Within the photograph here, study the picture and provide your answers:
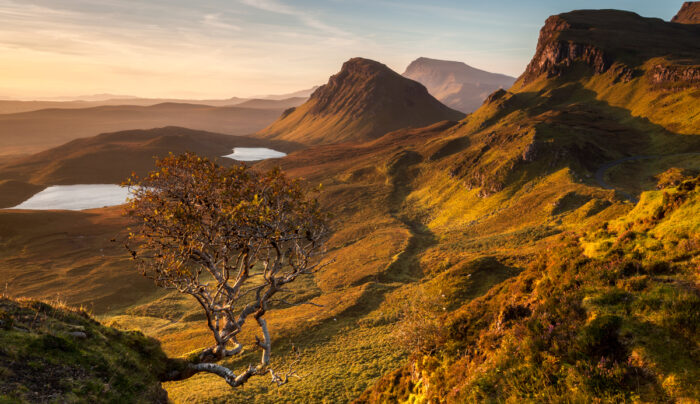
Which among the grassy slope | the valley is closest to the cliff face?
the valley

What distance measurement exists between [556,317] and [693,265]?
4765 millimetres

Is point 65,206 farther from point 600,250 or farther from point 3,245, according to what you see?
point 600,250

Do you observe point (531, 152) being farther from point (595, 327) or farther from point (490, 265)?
point (595, 327)

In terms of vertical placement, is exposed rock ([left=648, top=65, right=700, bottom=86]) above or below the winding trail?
above

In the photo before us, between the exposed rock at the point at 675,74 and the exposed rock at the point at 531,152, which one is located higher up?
the exposed rock at the point at 675,74

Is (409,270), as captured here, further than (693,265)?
Yes

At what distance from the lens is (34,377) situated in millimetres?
9359

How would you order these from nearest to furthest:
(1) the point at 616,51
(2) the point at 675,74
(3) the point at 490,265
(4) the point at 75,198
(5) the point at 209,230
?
(5) the point at 209,230 → (3) the point at 490,265 → (2) the point at 675,74 → (4) the point at 75,198 → (1) the point at 616,51

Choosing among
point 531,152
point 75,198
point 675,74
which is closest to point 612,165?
point 531,152

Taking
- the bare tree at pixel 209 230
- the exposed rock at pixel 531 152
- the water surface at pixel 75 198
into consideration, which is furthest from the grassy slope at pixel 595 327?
the water surface at pixel 75 198

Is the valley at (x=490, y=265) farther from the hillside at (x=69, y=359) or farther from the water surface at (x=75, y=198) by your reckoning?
the water surface at (x=75, y=198)

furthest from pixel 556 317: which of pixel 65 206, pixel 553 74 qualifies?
pixel 553 74

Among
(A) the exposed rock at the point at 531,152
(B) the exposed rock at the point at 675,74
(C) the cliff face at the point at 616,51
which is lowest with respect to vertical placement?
(A) the exposed rock at the point at 531,152

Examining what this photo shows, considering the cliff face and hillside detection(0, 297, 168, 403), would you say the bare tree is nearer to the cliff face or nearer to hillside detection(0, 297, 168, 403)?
hillside detection(0, 297, 168, 403)
